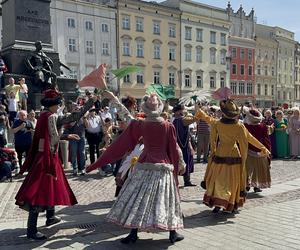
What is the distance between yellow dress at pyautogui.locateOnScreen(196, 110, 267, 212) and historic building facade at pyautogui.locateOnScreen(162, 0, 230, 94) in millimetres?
47870

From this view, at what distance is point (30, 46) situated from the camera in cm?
1441

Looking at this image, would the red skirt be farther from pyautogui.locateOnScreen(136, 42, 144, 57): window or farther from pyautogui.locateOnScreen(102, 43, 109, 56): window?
pyautogui.locateOnScreen(136, 42, 144, 57): window

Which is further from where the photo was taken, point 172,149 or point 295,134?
point 295,134

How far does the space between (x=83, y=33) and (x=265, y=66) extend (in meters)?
36.9

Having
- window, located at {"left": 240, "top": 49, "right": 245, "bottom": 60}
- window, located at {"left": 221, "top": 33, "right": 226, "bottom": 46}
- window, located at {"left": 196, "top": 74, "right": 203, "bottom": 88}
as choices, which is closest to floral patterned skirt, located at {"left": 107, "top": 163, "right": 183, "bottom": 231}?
window, located at {"left": 196, "top": 74, "right": 203, "bottom": 88}

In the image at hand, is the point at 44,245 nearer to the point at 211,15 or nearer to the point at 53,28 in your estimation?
the point at 53,28

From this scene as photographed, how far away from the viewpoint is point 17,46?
1412 centimetres

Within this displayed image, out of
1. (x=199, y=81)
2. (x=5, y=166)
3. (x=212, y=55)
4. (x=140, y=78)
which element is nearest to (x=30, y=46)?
(x=5, y=166)

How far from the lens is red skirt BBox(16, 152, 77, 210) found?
517 centimetres

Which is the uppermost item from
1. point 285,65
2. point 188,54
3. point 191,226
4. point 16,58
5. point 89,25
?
point 89,25

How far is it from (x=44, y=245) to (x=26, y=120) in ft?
18.8

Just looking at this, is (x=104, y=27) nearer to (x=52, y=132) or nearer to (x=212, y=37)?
(x=212, y=37)

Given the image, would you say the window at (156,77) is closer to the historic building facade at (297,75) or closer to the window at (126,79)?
the window at (126,79)

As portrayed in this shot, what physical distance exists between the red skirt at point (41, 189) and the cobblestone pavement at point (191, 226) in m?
0.49
